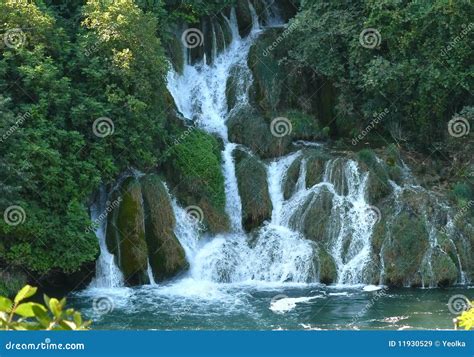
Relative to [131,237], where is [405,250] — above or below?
below

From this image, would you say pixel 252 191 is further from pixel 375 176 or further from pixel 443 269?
pixel 443 269

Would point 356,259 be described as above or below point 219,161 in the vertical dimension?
below

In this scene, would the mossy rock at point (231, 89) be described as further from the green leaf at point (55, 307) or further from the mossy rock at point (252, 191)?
the green leaf at point (55, 307)

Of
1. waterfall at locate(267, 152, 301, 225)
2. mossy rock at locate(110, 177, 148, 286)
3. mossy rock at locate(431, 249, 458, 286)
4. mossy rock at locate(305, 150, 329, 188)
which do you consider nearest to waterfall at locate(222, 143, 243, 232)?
waterfall at locate(267, 152, 301, 225)

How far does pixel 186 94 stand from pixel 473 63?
8006 mm

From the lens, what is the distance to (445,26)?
20.1 m

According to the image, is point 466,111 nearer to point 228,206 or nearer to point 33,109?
point 228,206

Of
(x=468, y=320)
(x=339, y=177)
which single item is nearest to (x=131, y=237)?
(x=339, y=177)

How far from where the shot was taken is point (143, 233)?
17906mm

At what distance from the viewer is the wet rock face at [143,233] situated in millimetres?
17672

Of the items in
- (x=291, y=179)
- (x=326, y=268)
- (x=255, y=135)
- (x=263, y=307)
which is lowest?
(x=263, y=307)

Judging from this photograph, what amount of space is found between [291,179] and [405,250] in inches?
142

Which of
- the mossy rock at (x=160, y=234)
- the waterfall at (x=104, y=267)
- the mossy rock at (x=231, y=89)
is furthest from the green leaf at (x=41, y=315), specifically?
the mossy rock at (x=231, y=89)

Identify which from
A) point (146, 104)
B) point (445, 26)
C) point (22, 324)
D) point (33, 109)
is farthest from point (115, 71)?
point (22, 324)
